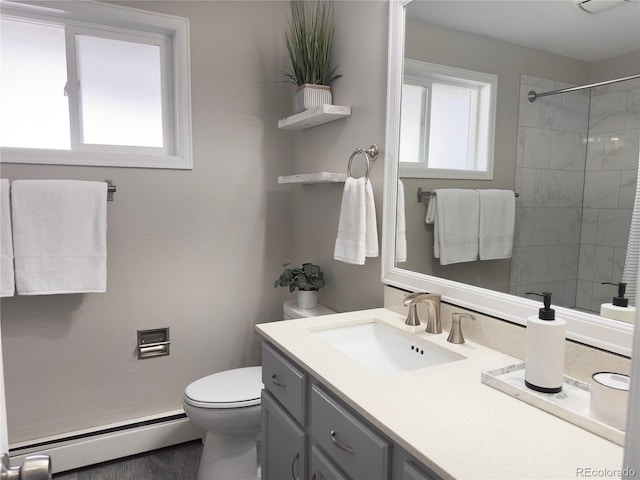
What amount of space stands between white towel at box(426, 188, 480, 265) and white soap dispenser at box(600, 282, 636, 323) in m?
0.41

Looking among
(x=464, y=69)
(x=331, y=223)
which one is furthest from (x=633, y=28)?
(x=331, y=223)

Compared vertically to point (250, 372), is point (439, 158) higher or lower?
higher

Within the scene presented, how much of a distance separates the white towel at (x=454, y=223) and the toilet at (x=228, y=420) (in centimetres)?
100

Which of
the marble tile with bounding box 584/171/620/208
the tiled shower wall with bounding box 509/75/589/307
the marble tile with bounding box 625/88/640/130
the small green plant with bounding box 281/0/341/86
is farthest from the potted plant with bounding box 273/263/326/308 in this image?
the marble tile with bounding box 625/88/640/130

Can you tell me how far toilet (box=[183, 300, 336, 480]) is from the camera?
1.76 m

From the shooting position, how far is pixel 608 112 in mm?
992

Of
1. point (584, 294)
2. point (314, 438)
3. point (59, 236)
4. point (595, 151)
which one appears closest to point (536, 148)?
point (595, 151)

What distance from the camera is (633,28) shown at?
942 millimetres

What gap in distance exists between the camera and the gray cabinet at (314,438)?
870 millimetres

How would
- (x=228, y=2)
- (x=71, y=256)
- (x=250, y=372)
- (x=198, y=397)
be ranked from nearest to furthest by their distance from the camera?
1. (x=198, y=397)
2. (x=71, y=256)
3. (x=250, y=372)
4. (x=228, y=2)

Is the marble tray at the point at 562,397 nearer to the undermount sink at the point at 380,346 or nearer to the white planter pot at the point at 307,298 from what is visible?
the undermount sink at the point at 380,346

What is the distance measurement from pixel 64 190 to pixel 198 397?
108 cm

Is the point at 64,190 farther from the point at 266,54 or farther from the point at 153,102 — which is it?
the point at 266,54

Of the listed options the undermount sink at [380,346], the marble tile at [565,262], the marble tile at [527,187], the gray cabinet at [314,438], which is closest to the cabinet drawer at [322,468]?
the gray cabinet at [314,438]
